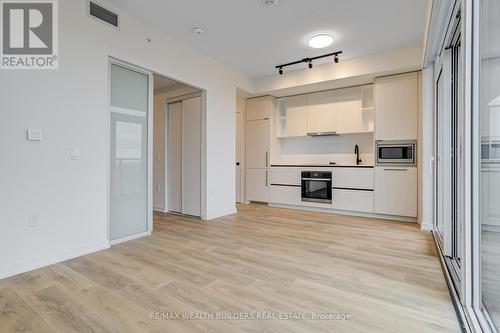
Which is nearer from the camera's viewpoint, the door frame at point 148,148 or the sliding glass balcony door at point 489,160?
the sliding glass balcony door at point 489,160

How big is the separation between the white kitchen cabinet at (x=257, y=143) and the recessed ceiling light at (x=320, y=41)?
209cm

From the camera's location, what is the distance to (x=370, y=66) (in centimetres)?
414

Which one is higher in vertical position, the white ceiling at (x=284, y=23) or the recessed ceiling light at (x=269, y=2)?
the white ceiling at (x=284, y=23)

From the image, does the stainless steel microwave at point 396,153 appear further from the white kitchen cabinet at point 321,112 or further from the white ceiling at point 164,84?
the white ceiling at point 164,84

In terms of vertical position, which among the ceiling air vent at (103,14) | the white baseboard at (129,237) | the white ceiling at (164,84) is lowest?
the white baseboard at (129,237)

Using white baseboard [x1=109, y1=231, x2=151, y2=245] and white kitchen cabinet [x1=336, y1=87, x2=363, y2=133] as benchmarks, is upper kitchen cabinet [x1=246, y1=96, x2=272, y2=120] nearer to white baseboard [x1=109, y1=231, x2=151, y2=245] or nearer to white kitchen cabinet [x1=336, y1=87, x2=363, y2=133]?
white kitchen cabinet [x1=336, y1=87, x2=363, y2=133]

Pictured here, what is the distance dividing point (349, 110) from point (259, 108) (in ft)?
6.30

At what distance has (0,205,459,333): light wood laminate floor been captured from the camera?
1504mm

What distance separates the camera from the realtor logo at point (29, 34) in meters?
2.23

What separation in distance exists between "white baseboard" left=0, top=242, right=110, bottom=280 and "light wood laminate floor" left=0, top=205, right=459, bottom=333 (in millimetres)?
72

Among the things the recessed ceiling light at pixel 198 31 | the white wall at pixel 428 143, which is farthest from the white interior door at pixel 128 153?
the white wall at pixel 428 143

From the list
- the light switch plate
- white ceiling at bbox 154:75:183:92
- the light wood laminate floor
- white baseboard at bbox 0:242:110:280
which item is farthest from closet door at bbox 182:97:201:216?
the light switch plate

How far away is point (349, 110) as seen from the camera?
16.0 ft

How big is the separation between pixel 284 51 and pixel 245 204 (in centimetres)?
337
